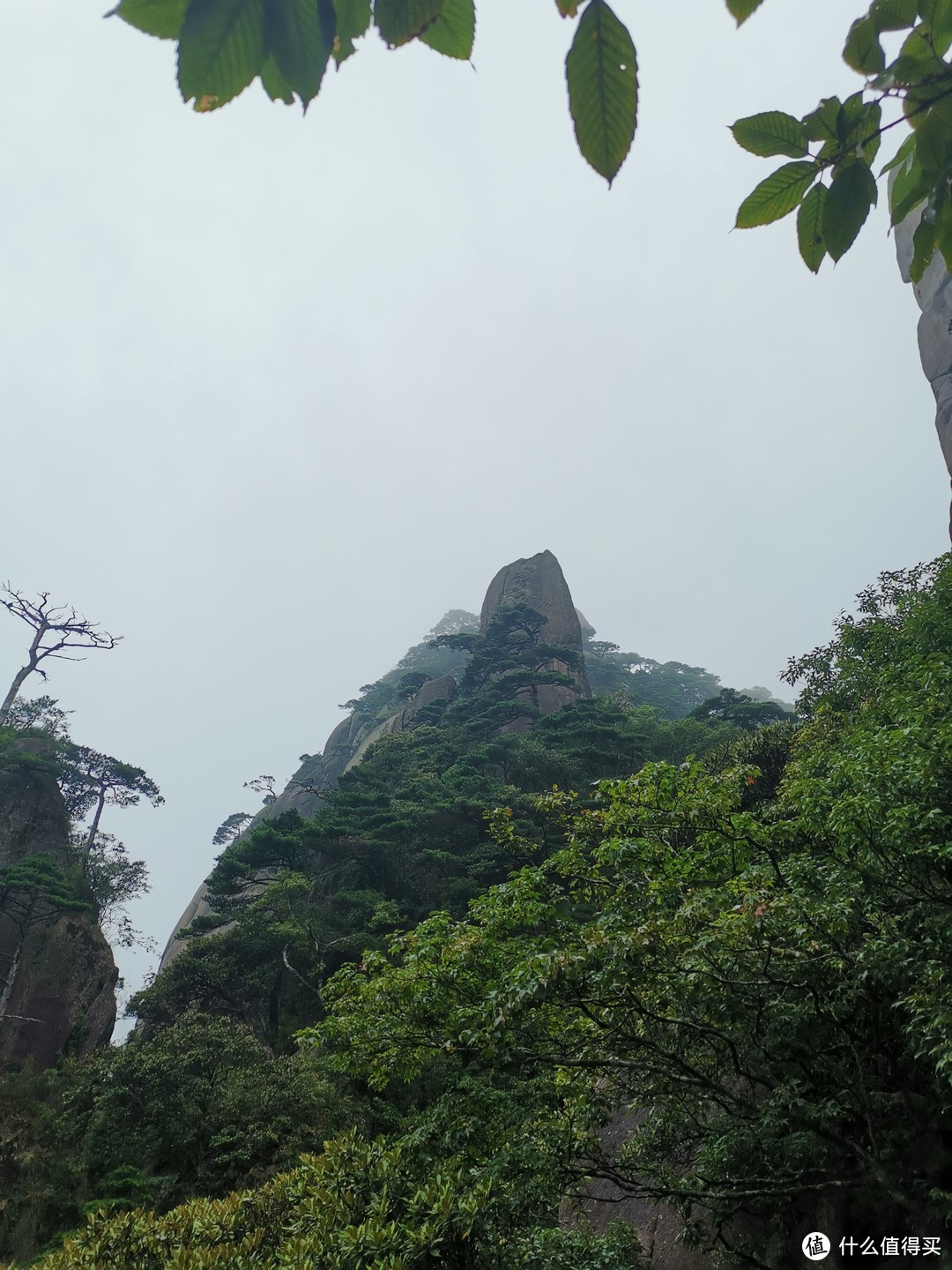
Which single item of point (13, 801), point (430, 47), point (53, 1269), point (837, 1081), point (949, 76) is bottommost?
point (53, 1269)

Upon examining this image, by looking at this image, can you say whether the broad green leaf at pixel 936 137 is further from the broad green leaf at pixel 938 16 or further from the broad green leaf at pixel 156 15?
the broad green leaf at pixel 156 15

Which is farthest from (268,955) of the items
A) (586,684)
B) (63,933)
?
(586,684)

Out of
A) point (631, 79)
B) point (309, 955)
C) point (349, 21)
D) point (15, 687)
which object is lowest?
point (309, 955)

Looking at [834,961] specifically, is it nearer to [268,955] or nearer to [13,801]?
[268,955]

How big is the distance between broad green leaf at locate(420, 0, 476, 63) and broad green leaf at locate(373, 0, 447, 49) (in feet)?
0.14

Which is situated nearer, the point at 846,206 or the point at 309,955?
the point at 846,206

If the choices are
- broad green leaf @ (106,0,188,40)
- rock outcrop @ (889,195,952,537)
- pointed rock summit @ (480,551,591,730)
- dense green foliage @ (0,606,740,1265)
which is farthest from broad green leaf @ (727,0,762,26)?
pointed rock summit @ (480,551,591,730)

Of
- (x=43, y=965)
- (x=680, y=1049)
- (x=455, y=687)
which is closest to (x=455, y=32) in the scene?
(x=680, y=1049)

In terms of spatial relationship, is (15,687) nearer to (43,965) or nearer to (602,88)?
(43,965)

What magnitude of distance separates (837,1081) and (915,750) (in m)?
2.07

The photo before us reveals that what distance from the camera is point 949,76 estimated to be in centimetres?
87

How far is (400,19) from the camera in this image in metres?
0.67

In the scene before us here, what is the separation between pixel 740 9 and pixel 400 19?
348 mm

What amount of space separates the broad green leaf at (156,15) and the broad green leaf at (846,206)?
0.73m
